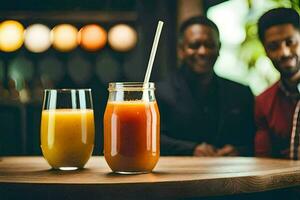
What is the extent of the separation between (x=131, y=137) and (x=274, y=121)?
2.16 meters

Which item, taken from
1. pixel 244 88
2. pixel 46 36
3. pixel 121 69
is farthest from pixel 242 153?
pixel 46 36

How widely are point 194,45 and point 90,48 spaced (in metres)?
1.34

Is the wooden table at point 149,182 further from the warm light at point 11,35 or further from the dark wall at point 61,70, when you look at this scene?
the warm light at point 11,35

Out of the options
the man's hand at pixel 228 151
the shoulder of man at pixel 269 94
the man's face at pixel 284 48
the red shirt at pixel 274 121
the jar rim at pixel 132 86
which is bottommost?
the man's hand at pixel 228 151

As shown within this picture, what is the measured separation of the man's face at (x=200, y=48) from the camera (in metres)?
3.95

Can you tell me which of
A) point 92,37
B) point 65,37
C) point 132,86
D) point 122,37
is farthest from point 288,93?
point 132,86

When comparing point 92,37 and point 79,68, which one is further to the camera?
point 79,68

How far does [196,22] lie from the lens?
4.00 m

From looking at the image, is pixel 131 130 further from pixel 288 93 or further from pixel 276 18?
pixel 276 18

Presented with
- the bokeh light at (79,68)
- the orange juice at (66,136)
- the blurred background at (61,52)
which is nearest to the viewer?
the orange juice at (66,136)

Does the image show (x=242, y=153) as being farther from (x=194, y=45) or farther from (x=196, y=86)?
(x=194, y=45)

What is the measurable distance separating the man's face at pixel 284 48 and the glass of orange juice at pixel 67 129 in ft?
6.94

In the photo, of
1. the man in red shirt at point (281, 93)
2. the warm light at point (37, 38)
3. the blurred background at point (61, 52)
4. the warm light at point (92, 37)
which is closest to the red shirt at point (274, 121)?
the man in red shirt at point (281, 93)

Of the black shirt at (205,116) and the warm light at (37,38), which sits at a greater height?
the warm light at (37,38)
